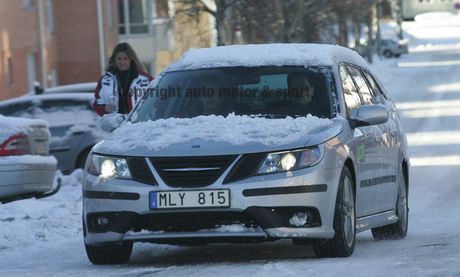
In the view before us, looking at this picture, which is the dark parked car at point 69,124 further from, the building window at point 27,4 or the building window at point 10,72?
the building window at point 27,4

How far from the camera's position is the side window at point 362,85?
32.8ft

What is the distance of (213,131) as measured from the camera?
8.27 meters

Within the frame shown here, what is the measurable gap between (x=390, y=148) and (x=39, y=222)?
3691mm

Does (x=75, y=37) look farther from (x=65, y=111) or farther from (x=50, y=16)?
(x=65, y=111)

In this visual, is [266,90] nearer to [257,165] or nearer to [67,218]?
[257,165]

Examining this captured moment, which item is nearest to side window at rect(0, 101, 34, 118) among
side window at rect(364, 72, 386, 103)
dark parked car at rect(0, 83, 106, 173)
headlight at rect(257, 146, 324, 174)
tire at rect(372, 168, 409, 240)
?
dark parked car at rect(0, 83, 106, 173)

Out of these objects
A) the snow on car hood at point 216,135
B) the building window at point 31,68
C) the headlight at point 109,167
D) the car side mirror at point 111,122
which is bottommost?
the building window at point 31,68

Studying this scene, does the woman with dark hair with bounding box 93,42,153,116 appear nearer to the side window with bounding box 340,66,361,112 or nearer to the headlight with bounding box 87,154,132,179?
the side window with bounding box 340,66,361,112

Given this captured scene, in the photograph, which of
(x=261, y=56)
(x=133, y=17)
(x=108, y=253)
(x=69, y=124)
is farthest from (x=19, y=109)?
(x=133, y=17)

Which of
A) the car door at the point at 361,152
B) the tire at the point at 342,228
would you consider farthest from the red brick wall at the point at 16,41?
the tire at the point at 342,228

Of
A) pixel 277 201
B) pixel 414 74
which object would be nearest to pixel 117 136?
pixel 277 201

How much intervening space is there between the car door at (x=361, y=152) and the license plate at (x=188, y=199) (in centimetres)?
120

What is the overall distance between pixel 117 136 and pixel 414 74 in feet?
168

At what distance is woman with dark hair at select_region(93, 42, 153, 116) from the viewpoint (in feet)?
39.8
